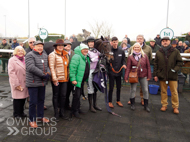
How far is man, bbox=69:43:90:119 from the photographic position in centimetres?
442

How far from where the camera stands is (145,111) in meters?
5.23

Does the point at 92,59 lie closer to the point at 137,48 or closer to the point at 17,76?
the point at 137,48

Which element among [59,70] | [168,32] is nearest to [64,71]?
[59,70]

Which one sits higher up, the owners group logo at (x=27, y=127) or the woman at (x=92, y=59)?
the woman at (x=92, y=59)

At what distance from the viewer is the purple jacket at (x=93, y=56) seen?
16.0 feet

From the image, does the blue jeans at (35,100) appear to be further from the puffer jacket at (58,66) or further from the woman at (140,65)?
the woman at (140,65)

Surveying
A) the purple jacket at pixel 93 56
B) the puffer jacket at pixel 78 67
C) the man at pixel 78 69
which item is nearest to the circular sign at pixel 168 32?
the purple jacket at pixel 93 56

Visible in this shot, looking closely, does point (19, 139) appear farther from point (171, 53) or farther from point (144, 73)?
point (171, 53)

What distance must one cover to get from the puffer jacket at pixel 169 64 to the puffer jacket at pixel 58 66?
2.81 metres

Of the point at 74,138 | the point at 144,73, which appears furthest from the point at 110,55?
the point at 74,138

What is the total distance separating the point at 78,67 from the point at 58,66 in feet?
1.71

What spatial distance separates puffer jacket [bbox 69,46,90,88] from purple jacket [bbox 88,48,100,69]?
1.14ft

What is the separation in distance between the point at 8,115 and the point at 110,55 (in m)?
3.26

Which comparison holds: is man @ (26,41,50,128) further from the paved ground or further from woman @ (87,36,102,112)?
woman @ (87,36,102,112)
